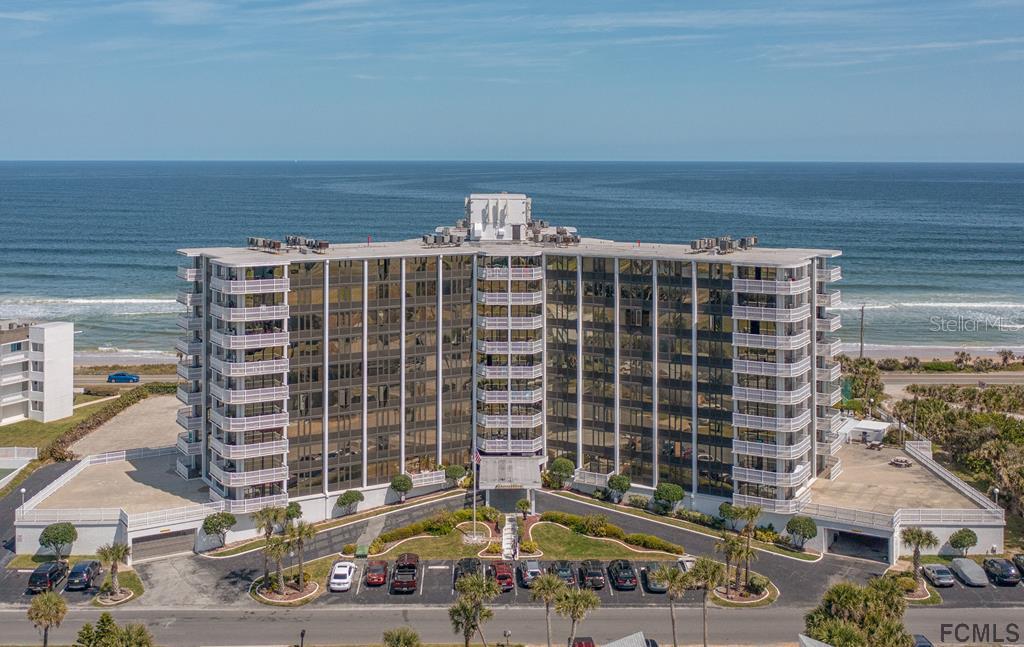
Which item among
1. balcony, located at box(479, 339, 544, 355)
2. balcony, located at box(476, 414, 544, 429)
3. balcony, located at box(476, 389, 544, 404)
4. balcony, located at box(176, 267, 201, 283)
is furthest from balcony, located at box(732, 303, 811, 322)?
balcony, located at box(176, 267, 201, 283)

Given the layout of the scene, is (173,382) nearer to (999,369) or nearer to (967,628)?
(967,628)

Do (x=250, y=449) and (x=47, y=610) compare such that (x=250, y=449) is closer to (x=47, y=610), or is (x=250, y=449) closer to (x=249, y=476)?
(x=249, y=476)

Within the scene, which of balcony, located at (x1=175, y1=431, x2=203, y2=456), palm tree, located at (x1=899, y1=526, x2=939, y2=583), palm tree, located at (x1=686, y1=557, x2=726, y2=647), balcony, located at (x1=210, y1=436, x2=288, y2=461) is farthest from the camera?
balcony, located at (x1=175, y1=431, x2=203, y2=456)

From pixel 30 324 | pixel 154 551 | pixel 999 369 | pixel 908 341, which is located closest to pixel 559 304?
pixel 154 551

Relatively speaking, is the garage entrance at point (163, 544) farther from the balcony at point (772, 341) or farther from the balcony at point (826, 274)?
the balcony at point (826, 274)

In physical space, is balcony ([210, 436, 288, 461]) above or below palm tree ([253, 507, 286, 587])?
above

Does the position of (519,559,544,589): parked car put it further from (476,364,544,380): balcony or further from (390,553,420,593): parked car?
(476,364,544,380): balcony
